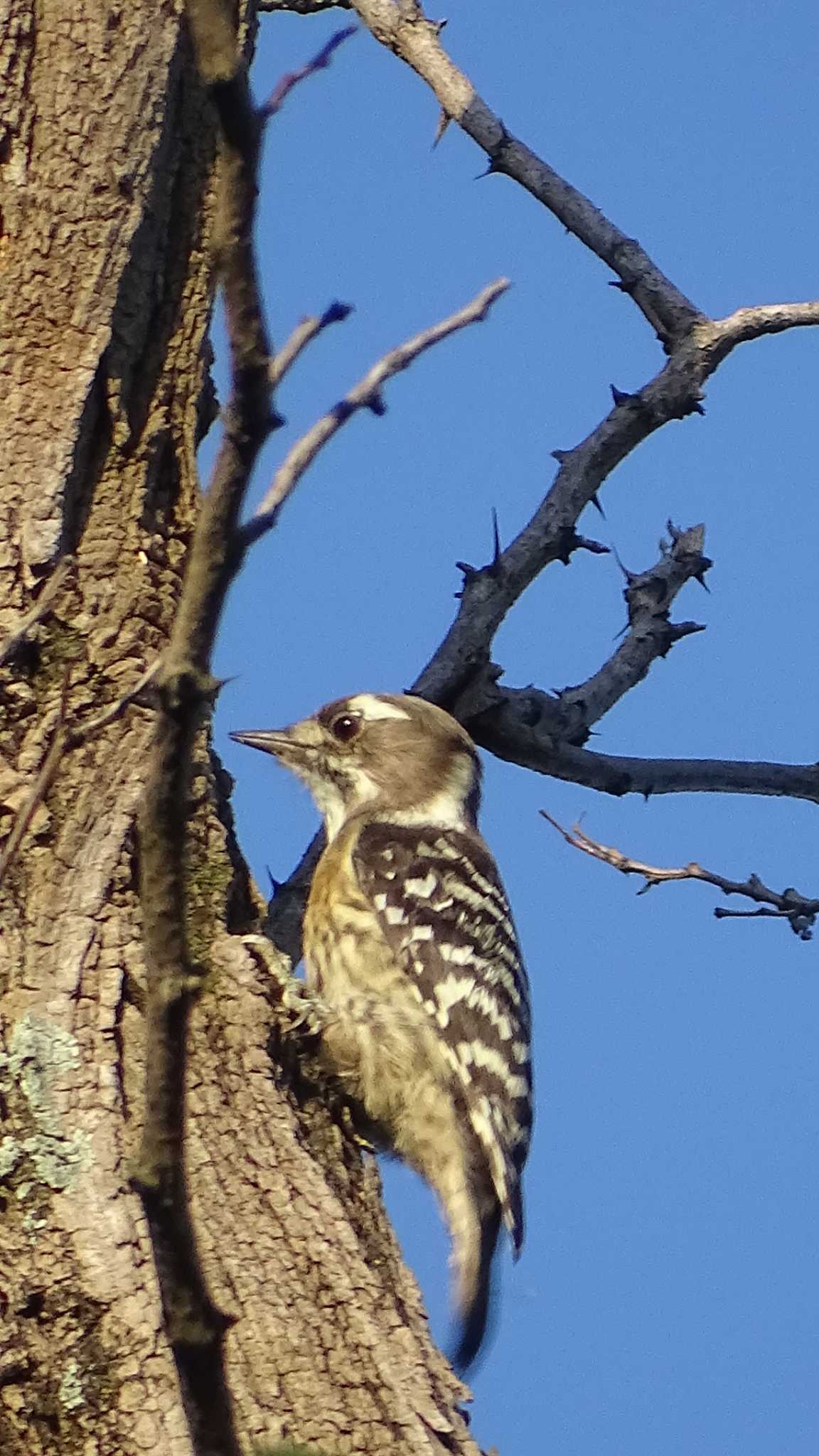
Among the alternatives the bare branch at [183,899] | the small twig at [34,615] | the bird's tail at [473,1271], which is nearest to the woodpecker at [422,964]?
the bird's tail at [473,1271]

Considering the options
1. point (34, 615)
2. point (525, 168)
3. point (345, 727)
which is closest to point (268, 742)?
point (345, 727)

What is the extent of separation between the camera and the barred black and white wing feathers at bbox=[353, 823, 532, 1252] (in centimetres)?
451

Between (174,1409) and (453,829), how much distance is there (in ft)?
9.12

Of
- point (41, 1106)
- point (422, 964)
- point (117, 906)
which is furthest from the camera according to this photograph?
point (422, 964)

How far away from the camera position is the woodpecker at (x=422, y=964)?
4391 millimetres

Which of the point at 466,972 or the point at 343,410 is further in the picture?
the point at 466,972

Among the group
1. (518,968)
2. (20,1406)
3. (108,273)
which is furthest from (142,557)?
(518,968)

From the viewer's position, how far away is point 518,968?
17.1ft

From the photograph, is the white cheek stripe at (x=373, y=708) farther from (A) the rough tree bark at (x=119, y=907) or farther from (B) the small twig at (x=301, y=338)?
(B) the small twig at (x=301, y=338)

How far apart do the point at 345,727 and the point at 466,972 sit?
1.02m

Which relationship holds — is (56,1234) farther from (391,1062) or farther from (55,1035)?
(391,1062)

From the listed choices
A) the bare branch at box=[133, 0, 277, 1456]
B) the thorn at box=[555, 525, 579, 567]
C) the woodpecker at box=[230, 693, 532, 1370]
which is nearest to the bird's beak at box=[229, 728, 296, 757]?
the woodpecker at box=[230, 693, 532, 1370]

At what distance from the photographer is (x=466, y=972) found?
Answer: 189 inches

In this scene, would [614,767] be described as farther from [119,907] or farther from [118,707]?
[118,707]
